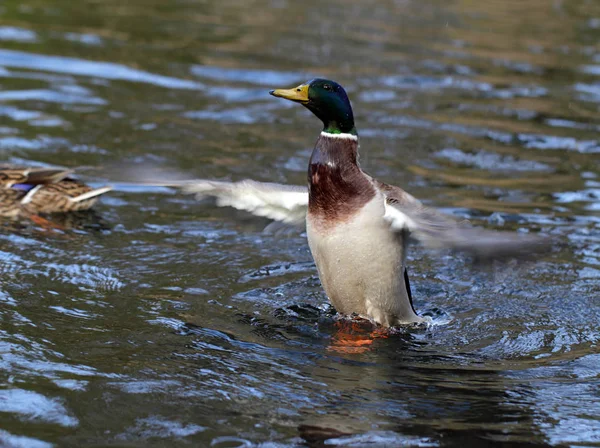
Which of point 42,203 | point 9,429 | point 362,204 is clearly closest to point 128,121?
point 42,203

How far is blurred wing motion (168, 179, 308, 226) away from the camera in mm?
5863

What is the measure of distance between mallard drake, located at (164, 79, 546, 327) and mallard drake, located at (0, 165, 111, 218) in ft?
6.57

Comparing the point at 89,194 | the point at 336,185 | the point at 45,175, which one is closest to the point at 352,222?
the point at 336,185

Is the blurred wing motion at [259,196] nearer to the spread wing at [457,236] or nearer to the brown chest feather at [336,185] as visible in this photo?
the brown chest feather at [336,185]

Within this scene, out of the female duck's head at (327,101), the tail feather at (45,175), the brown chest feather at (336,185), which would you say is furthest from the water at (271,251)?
the female duck's head at (327,101)

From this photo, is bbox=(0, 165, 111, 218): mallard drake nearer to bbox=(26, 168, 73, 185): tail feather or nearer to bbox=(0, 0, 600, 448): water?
bbox=(26, 168, 73, 185): tail feather

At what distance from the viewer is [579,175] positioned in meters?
8.78

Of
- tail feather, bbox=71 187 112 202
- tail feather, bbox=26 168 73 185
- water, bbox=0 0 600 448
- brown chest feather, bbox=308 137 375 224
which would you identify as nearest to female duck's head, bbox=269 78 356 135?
brown chest feather, bbox=308 137 375 224

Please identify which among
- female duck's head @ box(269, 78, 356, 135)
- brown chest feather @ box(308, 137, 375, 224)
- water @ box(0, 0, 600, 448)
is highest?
female duck's head @ box(269, 78, 356, 135)

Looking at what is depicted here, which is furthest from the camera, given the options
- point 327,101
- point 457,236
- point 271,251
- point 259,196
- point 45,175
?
point 45,175

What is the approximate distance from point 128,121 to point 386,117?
267 cm

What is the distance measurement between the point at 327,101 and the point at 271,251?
5.78 ft

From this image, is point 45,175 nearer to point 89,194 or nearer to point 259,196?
point 89,194

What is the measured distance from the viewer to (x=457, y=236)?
16.3 feet
